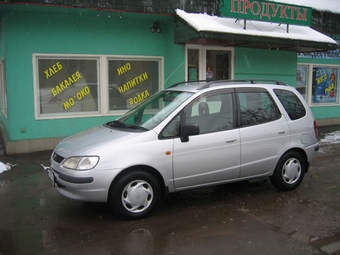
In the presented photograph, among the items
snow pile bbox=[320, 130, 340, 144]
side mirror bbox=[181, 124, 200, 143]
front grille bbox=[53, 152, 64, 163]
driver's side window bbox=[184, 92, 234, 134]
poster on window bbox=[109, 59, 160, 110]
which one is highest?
poster on window bbox=[109, 59, 160, 110]

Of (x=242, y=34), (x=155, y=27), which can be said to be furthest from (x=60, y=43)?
(x=242, y=34)

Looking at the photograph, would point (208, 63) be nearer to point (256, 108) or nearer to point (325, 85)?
point (256, 108)

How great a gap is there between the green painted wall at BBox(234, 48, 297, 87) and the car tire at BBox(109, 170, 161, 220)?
695cm

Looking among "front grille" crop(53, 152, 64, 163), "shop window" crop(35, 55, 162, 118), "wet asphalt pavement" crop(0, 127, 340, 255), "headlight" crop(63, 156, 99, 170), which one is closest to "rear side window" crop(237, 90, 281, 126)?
"wet asphalt pavement" crop(0, 127, 340, 255)

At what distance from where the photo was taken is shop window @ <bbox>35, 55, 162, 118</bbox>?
9.09 m

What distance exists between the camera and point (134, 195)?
449cm

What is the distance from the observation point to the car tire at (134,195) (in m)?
4.43

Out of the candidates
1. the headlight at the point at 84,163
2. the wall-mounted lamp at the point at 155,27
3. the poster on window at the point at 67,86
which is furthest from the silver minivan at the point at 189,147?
the wall-mounted lamp at the point at 155,27

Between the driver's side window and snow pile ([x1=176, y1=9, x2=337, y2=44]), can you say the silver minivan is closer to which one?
the driver's side window

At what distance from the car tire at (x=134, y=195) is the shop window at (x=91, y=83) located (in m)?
5.30

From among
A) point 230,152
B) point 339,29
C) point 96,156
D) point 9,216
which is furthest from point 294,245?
point 339,29

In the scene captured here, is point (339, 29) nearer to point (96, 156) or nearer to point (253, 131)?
point (253, 131)

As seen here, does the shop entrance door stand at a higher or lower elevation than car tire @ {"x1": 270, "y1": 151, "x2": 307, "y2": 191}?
higher

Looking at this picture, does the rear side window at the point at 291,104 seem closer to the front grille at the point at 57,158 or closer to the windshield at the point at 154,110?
the windshield at the point at 154,110
